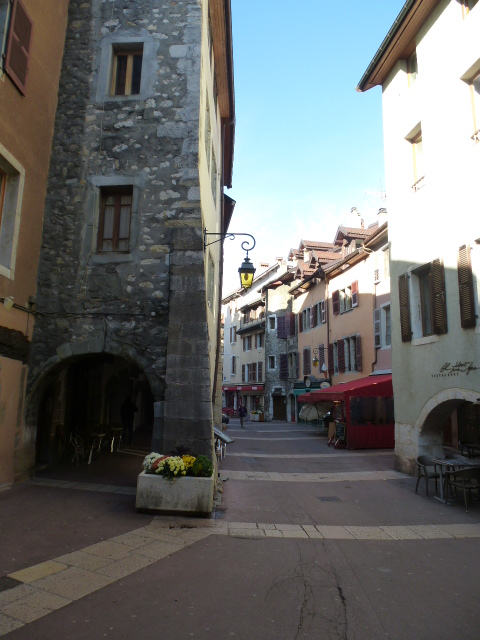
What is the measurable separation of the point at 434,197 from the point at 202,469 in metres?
8.21

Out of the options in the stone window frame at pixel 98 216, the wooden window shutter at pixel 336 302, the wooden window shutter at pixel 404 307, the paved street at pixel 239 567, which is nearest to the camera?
the paved street at pixel 239 567

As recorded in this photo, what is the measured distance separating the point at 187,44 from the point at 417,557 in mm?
10212

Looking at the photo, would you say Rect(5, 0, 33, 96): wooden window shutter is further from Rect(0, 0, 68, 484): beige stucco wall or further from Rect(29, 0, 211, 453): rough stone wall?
Rect(29, 0, 211, 453): rough stone wall

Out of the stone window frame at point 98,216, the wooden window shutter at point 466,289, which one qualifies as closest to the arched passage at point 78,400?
the stone window frame at point 98,216

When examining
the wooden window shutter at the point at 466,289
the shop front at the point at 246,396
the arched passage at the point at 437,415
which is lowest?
the arched passage at the point at 437,415

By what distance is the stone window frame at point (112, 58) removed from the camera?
32.5 feet

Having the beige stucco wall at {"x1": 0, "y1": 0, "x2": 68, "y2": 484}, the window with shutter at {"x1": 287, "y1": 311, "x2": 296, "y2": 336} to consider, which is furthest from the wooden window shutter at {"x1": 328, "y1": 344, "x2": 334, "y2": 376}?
the beige stucco wall at {"x1": 0, "y1": 0, "x2": 68, "y2": 484}

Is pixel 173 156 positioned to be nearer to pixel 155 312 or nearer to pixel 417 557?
pixel 155 312

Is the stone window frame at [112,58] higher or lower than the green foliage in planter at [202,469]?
higher

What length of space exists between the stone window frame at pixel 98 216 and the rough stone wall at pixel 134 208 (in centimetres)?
2

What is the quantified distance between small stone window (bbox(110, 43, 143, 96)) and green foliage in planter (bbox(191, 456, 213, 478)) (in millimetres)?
7846

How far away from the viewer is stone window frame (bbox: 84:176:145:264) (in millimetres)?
9281

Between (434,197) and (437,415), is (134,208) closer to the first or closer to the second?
(434,197)

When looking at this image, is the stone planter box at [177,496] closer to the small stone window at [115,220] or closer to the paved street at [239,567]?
the paved street at [239,567]
